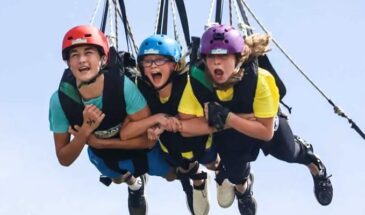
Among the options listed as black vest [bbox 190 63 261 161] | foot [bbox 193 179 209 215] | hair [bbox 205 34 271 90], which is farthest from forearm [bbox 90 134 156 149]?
foot [bbox 193 179 209 215]

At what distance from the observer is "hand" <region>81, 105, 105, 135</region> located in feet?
32.4

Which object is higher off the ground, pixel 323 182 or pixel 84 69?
pixel 84 69

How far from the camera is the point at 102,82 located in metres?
9.93

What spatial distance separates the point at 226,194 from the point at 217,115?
305 cm

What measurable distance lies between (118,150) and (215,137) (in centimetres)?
118

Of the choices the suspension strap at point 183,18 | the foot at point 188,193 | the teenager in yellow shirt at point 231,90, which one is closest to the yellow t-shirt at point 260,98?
the teenager in yellow shirt at point 231,90

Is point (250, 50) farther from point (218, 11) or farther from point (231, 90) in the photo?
point (218, 11)

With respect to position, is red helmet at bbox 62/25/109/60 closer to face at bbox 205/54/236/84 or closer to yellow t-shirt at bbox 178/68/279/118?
yellow t-shirt at bbox 178/68/279/118

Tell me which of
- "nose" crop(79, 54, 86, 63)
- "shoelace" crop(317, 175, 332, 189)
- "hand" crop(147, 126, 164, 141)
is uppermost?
"nose" crop(79, 54, 86, 63)

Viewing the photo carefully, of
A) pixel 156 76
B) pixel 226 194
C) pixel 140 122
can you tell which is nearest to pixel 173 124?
pixel 140 122

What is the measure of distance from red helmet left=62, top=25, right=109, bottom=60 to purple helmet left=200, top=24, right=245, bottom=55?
1.10 m

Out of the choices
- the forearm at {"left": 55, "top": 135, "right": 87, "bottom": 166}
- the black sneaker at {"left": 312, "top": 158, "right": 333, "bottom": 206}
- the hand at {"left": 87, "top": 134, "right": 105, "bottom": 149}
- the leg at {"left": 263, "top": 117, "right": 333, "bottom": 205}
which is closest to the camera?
the forearm at {"left": 55, "top": 135, "right": 87, "bottom": 166}

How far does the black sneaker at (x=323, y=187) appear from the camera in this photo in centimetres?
1230

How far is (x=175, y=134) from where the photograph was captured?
34.3ft
